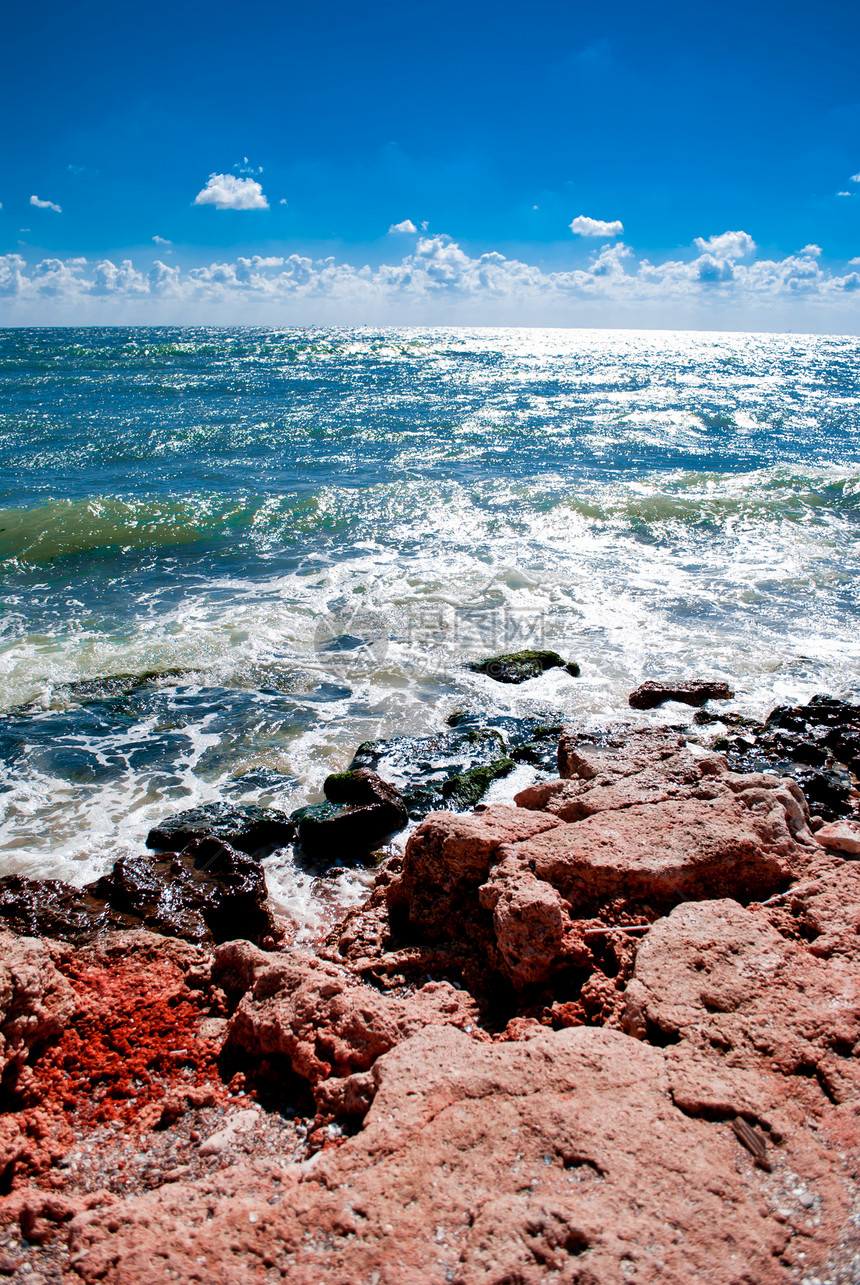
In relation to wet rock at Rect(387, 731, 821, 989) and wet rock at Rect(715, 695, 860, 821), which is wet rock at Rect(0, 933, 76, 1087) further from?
wet rock at Rect(715, 695, 860, 821)

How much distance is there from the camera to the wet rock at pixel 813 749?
6.70 meters

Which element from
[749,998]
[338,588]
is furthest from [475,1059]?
[338,588]

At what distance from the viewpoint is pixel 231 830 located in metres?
6.23

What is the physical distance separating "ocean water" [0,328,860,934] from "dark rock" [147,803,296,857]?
0.25 m

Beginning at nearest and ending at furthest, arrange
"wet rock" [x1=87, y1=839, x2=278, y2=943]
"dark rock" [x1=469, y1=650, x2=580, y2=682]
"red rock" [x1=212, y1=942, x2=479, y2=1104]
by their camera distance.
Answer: "red rock" [x1=212, y1=942, x2=479, y2=1104]
"wet rock" [x1=87, y1=839, x2=278, y2=943]
"dark rock" [x1=469, y1=650, x2=580, y2=682]

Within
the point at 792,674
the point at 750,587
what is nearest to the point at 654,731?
the point at 792,674

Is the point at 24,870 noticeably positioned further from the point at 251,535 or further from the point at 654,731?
the point at 251,535

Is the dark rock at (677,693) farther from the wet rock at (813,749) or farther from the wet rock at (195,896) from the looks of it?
the wet rock at (195,896)

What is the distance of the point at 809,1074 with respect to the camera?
9.30 ft

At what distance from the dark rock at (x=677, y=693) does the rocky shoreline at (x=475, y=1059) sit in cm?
333

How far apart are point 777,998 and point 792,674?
25.6 ft

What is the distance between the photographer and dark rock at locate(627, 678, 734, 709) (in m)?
8.95

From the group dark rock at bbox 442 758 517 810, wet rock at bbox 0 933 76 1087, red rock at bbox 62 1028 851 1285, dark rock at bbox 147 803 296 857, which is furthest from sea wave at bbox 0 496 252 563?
red rock at bbox 62 1028 851 1285

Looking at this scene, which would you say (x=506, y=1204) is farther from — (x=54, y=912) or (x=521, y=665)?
(x=521, y=665)
